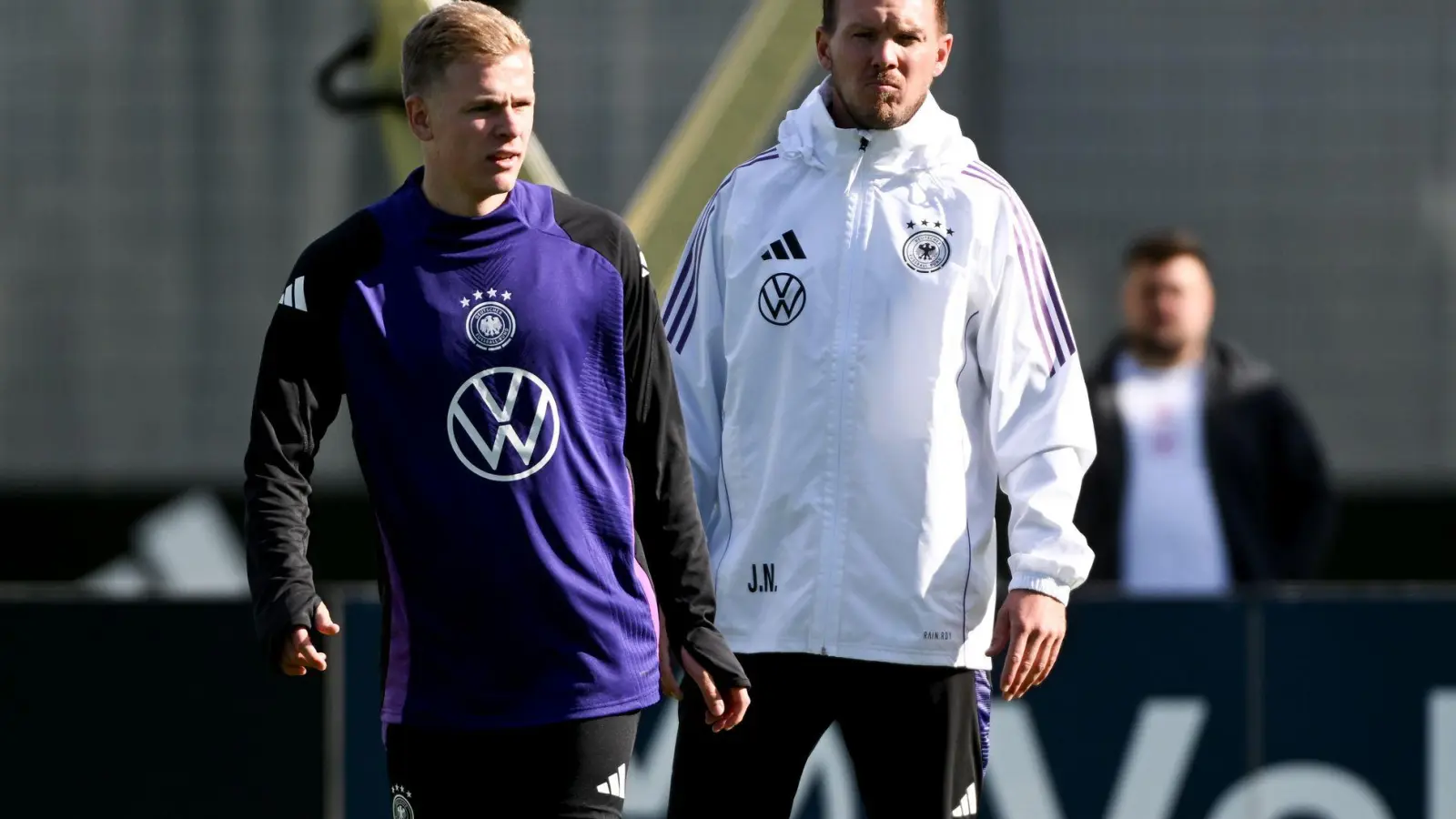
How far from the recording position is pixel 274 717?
514 cm

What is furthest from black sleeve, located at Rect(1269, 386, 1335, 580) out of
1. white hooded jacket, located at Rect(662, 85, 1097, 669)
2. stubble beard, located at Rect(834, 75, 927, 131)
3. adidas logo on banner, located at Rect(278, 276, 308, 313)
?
adidas logo on banner, located at Rect(278, 276, 308, 313)

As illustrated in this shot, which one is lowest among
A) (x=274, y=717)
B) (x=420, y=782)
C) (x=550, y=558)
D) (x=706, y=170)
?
(x=274, y=717)

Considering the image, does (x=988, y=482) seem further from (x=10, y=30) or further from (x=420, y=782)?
(x=10, y=30)

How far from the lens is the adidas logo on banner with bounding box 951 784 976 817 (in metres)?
3.18

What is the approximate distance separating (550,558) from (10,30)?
6.09 metres

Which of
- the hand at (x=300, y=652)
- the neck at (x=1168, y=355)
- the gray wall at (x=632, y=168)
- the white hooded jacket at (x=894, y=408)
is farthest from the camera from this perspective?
the gray wall at (x=632, y=168)

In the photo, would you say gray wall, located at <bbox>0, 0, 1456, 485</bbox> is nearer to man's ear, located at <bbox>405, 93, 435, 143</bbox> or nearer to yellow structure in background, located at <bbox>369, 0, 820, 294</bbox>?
yellow structure in background, located at <bbox>369, 0, 820, 294</bbox>

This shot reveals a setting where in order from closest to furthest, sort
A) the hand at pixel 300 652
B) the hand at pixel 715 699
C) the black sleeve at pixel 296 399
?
the hand at pixel 300 652
the black sleeve at pixel 296 399
the hand at pixel 715 699

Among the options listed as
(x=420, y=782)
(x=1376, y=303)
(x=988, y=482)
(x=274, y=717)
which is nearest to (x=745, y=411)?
(x=988, y=482)

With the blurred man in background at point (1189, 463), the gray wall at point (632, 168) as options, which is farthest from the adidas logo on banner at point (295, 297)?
the gray wall at point (632, 168)

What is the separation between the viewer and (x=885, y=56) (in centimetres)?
318

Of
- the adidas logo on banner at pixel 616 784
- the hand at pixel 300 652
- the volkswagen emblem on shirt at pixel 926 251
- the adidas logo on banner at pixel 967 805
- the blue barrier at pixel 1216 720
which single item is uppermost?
the volkswagen emblem on shirt at pixel 926 251

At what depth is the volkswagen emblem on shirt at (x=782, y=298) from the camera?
3.23m

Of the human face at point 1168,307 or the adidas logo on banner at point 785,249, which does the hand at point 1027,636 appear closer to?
the adidas logo on banner at point 785,249
